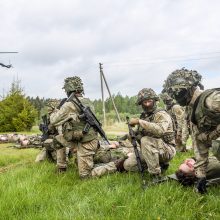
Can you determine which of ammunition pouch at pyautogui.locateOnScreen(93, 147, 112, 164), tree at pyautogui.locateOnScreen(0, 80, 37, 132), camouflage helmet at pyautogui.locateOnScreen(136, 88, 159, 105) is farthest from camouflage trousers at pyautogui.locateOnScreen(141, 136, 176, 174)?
tree at pyautogui.locateOnScreen(0, 80, 37, 132)

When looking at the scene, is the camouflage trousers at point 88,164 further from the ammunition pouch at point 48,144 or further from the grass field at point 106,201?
the ammunition pouch at point 48,144

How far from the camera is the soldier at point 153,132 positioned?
6664 millimetres

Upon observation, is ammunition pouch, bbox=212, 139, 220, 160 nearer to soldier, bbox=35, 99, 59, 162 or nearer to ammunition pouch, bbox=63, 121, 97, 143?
ammunition pouch, bbox=63, 121, 97, 143

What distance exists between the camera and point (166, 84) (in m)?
5.51

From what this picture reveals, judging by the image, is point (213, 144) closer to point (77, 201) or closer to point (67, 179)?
point (77, 201)

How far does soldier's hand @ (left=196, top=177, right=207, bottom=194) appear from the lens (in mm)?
5391

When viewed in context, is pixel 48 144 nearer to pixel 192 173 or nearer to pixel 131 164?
pixel 131 164

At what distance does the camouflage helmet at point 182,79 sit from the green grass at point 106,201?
1516mm

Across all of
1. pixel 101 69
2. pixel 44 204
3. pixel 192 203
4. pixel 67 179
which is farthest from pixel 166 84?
pixel 101 69

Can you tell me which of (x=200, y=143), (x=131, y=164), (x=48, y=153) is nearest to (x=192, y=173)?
(x=200, y=143)

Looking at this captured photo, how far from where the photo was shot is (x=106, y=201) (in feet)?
17.5

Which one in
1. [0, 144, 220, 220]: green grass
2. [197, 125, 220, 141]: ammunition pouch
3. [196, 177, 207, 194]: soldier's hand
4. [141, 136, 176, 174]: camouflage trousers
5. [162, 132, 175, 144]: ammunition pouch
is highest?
[197, 125, 220, 141]: ammunition pouch

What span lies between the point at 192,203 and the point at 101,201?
1282 millimetres

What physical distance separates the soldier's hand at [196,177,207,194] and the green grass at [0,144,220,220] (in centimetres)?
10
